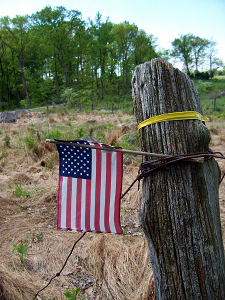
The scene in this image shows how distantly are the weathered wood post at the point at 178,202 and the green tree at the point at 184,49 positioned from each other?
55233mm

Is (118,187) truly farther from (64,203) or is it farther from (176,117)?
(176,117)

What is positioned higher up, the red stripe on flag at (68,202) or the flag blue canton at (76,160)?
the flag blue canton at (76,160)

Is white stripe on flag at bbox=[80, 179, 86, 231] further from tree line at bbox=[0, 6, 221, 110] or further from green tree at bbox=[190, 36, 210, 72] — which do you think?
green tree at bbox=[190, 36, 210, 72]

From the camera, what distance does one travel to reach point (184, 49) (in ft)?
167

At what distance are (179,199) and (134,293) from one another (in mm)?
1564

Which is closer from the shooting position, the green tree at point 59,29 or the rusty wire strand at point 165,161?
the rusty wire strand at point 165,161

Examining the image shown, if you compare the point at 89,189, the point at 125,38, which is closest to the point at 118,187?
the point at 89,189

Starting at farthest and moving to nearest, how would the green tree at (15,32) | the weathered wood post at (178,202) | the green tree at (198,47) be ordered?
the green tree at (198,47) < the green tree at (15,32) < the weathered wood post at (178,202)

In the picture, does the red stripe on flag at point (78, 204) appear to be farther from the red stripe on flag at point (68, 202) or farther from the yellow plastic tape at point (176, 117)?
the yellow plastic tape at point (176, 117)

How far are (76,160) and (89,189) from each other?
264 millimetres

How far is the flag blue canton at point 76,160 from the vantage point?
66.5 inches

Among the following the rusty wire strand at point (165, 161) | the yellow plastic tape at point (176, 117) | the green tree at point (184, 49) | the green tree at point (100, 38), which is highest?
the green tree at point (184, 49)

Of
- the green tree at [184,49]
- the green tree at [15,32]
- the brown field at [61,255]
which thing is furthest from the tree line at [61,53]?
the brown field at [61,255]

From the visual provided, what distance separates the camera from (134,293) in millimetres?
2268
